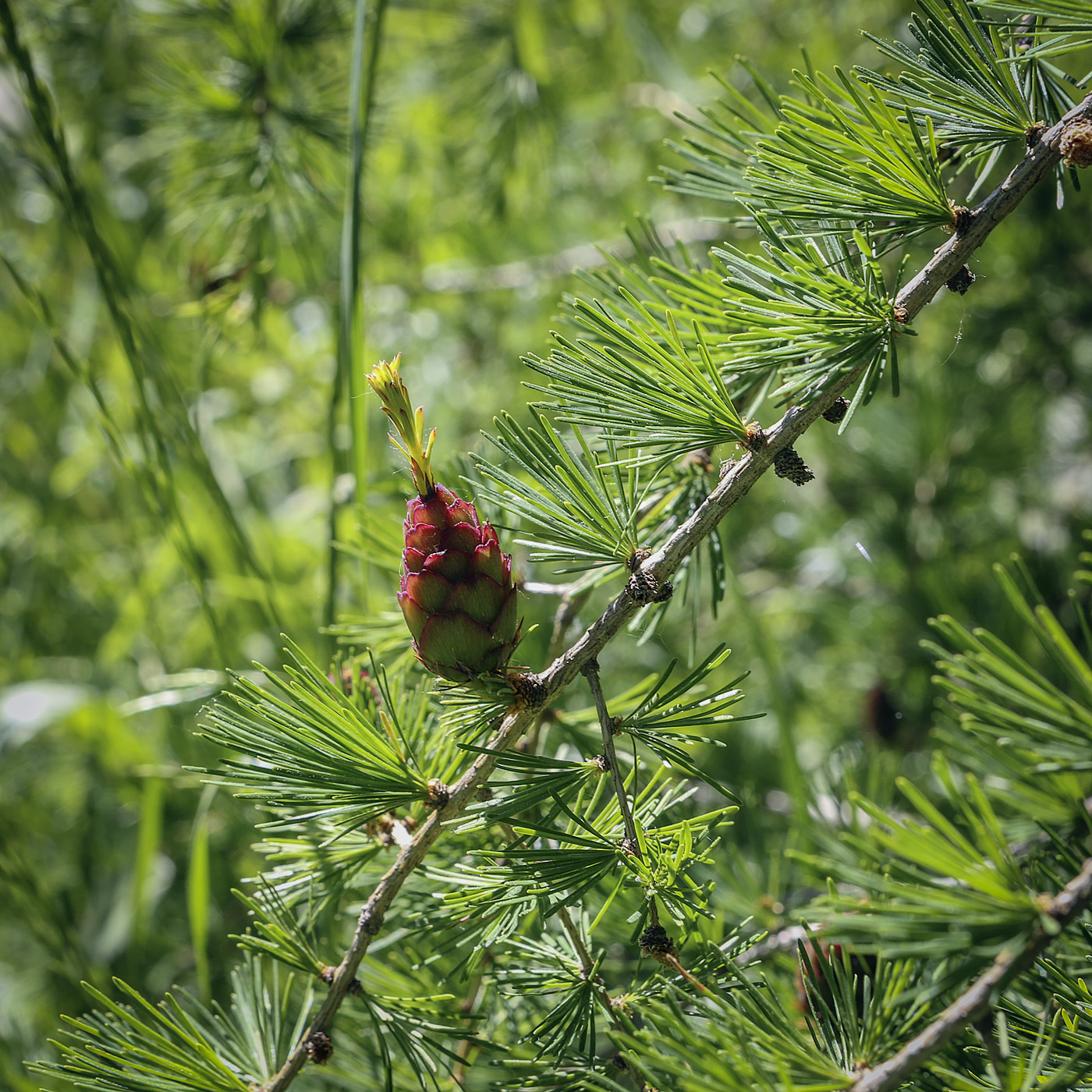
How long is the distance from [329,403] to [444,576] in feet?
1.72

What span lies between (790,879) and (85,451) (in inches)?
47.3

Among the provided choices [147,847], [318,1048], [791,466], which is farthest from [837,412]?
[147,847]

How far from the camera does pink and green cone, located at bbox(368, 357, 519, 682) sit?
1.12 feet

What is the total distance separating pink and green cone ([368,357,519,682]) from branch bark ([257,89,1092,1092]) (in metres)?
0.04

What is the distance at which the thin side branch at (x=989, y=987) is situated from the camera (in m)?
0.27

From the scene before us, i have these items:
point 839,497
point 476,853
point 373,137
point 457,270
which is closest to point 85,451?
point 457,270

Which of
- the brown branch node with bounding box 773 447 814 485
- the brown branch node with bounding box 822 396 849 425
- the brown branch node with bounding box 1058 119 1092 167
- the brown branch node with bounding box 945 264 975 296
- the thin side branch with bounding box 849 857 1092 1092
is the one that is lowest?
the thin side branch with bounding box 849 857 1092 1092

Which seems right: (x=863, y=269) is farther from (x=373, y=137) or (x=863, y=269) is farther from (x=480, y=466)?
(x=373, y=137)

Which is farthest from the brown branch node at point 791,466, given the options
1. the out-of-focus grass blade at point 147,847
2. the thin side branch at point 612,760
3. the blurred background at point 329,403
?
the out-of-focus grass blade at point 147,847

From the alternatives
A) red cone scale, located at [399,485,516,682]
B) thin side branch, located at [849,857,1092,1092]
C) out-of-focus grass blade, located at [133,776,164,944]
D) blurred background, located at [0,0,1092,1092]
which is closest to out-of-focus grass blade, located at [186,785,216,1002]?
blurred background, located at [0,0,1092,1092]

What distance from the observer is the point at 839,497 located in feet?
3.58

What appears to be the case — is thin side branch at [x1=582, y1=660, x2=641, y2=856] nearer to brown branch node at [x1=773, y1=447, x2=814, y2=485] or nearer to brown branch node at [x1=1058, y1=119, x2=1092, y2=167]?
brown branch node at [x1=773, y1=447, x2=814, y2=485]

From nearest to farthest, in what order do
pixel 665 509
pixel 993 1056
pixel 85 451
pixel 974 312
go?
pixel 993 1056, pixel 665 509, pixel 974 312, pixel 85 451

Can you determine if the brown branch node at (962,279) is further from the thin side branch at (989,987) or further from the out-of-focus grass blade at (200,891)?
the out-of-focus grass blade at (200,891)
